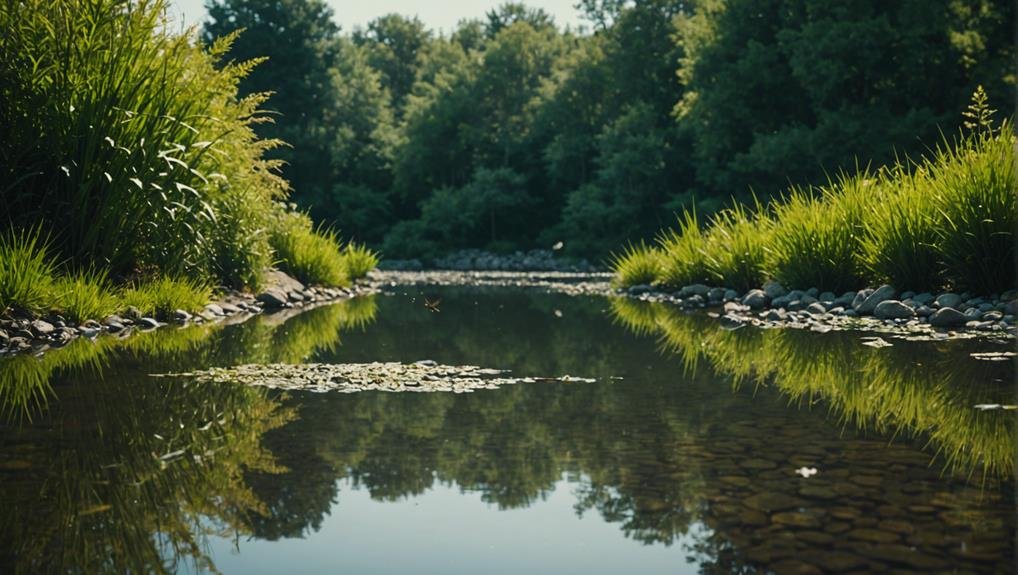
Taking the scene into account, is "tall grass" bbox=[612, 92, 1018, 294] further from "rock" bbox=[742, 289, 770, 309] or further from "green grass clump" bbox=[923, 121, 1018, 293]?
"rock" bbox=[742, 289, 770, 309]

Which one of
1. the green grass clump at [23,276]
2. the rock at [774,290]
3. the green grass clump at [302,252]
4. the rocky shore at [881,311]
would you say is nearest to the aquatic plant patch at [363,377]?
the green grass clump at [23,276]

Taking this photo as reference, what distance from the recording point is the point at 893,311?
27.5ft

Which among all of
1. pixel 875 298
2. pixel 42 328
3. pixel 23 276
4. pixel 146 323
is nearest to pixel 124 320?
pixel 146 323

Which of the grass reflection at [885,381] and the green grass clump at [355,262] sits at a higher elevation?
the green grass clump at [355,262]

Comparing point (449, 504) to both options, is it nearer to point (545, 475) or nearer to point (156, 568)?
point (545, 475)

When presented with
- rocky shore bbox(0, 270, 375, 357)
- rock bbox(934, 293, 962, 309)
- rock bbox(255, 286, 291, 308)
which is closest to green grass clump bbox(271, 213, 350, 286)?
rocky shore bbox(0, 270, 375, 357)

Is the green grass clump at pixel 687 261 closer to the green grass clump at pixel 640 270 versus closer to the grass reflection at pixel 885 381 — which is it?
the green grass clump at pixel 640 270

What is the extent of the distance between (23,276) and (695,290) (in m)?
8.82

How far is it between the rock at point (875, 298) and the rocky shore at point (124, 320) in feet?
21.8

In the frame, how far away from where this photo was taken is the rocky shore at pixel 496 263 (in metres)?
30.1

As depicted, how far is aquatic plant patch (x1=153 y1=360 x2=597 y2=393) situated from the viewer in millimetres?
5152

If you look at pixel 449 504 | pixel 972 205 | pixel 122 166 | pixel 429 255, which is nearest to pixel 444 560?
pixel 449 504

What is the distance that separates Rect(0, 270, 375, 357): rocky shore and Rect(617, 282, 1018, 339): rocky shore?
5532mm

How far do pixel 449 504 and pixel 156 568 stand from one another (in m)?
0.97
